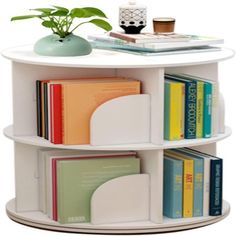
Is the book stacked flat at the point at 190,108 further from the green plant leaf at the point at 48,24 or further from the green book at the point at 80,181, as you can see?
the green plant leaf at the point at 48,24

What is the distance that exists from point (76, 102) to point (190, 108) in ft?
1.93

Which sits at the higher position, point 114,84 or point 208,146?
point 114,84

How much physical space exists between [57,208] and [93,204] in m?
0.20

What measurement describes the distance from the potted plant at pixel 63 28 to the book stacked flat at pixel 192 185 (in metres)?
0.71

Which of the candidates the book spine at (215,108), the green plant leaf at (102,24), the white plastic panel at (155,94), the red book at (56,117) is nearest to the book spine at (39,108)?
the red book at (56,117)

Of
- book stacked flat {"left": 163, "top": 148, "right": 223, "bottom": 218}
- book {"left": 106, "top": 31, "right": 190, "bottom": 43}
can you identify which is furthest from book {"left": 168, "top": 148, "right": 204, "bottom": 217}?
book {"left": 106, "top": 31, "right": 190, "bottom": 43}

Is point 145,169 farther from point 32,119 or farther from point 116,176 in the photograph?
point 32,119

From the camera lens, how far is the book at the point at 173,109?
5980 millimetres

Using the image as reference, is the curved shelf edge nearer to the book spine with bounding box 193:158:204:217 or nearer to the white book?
the book spine with bounding box 193:158:204:217

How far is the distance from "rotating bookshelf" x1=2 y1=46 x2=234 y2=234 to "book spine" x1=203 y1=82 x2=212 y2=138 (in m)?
0.05

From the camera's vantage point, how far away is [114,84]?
5.93 m

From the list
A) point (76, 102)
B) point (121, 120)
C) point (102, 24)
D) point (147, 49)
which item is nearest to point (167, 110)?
point (121, 120)

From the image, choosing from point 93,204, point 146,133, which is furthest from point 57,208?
point 146,133

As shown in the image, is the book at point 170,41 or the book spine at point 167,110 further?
the book at point 170,41
